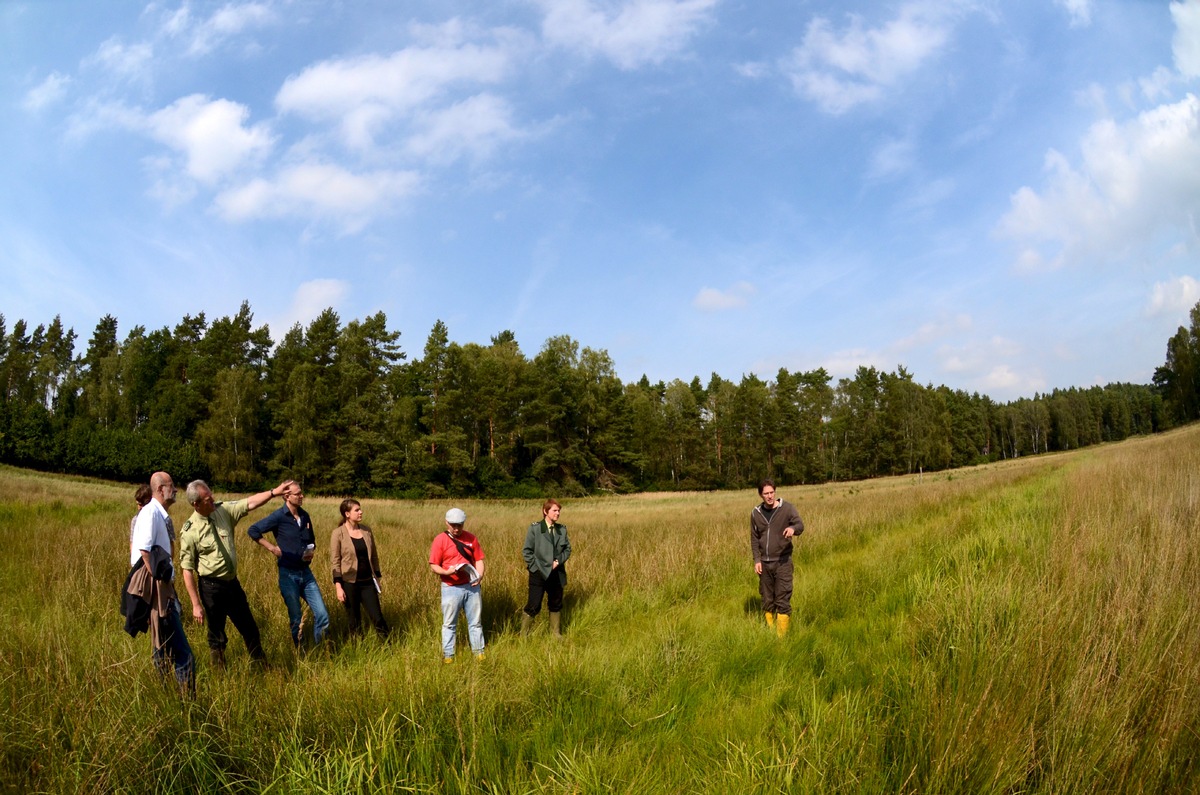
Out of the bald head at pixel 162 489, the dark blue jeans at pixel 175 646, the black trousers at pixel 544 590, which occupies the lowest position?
the black trousers at pixel 544 590

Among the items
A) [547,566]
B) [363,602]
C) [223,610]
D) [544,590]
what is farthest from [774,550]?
[223,610]

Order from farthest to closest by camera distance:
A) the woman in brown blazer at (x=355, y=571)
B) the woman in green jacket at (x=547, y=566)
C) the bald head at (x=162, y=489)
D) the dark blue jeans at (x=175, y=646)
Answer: the woman in green jacket at (x=547, y=566) → the woman in brown blazer at (x=355, y=571) → the bald head at (x=162, y=489) → the dark blue jeans at (x=175, y=646)

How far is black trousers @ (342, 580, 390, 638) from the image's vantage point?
6.80 metres

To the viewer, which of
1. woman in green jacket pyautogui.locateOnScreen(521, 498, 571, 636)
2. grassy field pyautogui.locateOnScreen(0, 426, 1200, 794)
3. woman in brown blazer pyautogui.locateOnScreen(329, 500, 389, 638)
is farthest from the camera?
woman in green jacket pyautogui.locateOnScreen(521, 498, 571, 636)

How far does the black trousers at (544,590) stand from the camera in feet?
23.8

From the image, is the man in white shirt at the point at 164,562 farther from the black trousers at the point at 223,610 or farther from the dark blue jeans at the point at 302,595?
the dark blue jeans at the point at 302,595

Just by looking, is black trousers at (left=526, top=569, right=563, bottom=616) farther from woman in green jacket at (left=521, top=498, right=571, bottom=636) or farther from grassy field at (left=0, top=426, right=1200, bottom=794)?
grassy field at (left=0, top=426, right=1200, bottom=794)

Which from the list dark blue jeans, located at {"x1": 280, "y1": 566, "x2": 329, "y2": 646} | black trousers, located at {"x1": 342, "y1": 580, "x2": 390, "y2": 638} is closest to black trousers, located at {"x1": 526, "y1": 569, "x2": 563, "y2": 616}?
black trousers, located at {"x1": 342, "y1": 580, "x2": 390, "y2": 638}

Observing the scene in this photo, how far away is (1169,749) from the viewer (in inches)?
103

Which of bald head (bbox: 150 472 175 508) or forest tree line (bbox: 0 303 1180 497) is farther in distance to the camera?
forest tree line (bbox: 0 303 1180 497)

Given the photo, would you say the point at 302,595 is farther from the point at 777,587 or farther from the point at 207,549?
the point at 777,587

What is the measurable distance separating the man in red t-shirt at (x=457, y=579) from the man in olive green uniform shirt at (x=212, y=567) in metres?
1.73

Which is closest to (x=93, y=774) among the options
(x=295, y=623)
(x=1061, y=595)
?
(x=295, y=623)

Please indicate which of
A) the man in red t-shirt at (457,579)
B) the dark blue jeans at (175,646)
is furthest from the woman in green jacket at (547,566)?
the dark blue jeans at (175,646)
